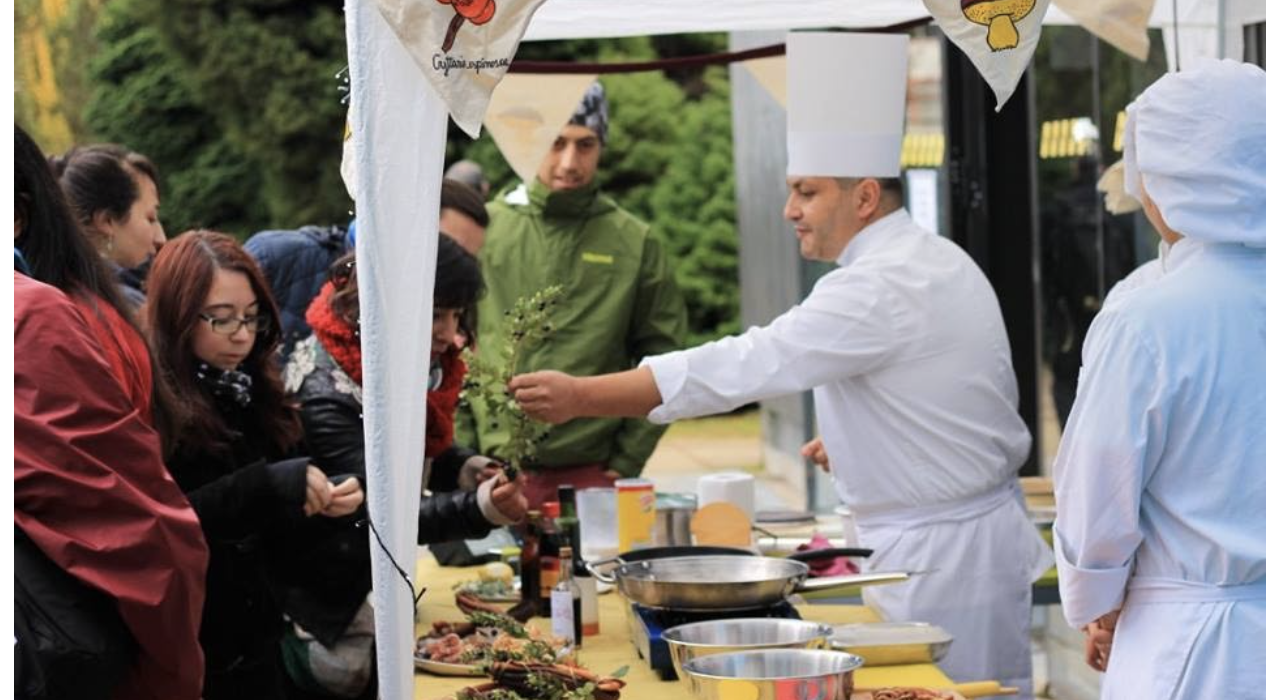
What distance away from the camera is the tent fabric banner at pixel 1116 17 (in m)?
4.03

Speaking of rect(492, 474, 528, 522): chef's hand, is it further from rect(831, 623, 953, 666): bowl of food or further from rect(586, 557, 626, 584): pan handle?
rect(831, 623, 953, 666): bowl of food

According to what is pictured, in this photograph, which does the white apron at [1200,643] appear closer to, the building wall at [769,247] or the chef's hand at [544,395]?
the chef's hand at [544,395]

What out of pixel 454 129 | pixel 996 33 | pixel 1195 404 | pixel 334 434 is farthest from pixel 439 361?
pixel 454 129

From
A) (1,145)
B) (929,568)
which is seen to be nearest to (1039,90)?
(929,568)

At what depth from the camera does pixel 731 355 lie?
4.11 metres

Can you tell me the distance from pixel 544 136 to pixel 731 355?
1599 millimetres

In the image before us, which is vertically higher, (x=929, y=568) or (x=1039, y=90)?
(x=1039, y=90)

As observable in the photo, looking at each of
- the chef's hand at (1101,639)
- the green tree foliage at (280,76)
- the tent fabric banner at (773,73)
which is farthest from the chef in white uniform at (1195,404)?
the green tree foliage at (280,76)

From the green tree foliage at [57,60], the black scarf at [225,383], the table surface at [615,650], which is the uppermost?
the green tree foliage at [57,60]

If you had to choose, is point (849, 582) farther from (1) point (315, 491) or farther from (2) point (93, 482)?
(2) point (93, 482)

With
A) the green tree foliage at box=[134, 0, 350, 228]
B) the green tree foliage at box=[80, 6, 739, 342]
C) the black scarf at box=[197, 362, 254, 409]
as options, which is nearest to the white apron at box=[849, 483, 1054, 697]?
the black scarf at box=[197, 362, 254, 409]

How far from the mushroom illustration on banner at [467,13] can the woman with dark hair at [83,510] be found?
0.70m

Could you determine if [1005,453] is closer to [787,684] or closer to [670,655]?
[670,655]

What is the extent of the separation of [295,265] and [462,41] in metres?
2.49
